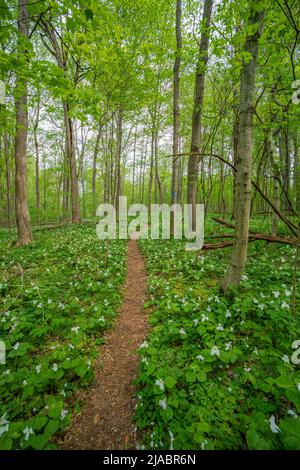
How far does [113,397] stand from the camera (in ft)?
8.25

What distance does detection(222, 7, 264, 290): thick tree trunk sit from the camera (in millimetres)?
3059

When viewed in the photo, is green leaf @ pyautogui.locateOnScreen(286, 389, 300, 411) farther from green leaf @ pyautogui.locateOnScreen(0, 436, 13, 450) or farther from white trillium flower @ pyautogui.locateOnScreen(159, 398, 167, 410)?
green leaf @ pyautogui.locateOnScreen(0, 436, 13, 450)

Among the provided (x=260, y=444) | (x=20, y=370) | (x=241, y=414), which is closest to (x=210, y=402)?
(x=241, y=414)

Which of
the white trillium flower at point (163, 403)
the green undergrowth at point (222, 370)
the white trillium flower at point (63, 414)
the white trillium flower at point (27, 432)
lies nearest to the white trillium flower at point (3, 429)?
the white trillium flower at point (27, 432)

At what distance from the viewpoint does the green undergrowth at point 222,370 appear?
1825mm

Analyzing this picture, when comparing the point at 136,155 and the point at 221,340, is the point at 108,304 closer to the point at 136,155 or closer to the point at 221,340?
the point at 221,340

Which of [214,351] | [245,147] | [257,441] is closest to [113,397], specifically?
[214,351]

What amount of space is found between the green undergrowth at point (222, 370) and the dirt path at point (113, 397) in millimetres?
190

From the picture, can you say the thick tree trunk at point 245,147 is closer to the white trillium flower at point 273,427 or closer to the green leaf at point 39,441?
the white trillium flower at point 273,427

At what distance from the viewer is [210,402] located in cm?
208

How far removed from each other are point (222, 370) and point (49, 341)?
2.62 m

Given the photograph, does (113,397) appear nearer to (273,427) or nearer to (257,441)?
(257,441)

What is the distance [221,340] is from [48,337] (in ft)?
9.05

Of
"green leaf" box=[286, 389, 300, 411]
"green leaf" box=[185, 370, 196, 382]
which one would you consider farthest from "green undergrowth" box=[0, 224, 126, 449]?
"green leaf" box=[286, 389, 300, 411]
